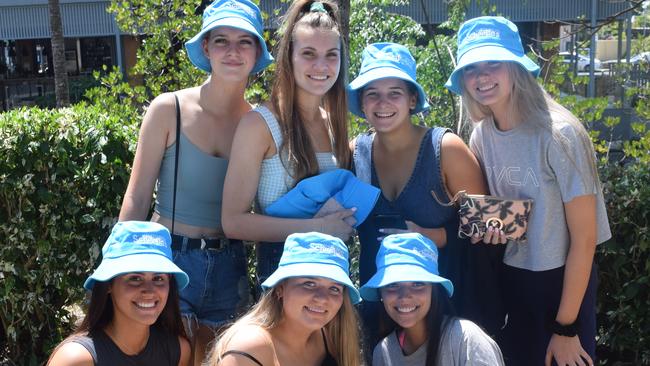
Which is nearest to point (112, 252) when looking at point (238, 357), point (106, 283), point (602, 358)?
point (106, 283)

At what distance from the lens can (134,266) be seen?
9.43 feet

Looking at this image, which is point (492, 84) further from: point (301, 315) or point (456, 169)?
point (301, 315)

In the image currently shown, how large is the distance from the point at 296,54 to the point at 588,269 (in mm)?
1468

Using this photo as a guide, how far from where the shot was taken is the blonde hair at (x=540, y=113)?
117 inches

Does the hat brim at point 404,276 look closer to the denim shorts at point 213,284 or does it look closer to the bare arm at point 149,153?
the denim shorts at point 213,284

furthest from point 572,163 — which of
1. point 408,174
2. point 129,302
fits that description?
point 129,302

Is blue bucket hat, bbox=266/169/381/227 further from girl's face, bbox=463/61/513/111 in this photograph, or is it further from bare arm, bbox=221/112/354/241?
girl's face, bbox=463/61/513/111

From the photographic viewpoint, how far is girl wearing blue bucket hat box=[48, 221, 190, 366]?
2.89 metres

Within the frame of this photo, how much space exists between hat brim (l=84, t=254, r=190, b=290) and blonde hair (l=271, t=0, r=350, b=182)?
62 centimetres

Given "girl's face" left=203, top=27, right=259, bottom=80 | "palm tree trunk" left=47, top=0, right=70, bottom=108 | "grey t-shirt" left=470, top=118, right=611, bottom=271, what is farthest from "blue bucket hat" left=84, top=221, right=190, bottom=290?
"palm tree trunk" left=47, top=0, right=70, bottom=108

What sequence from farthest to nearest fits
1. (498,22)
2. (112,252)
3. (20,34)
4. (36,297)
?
(20,34) < (36,297) < (498,22) < (112,252)

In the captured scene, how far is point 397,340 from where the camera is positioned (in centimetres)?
315

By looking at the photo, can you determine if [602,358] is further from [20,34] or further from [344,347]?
[20,34]

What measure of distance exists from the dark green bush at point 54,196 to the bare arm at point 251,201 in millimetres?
1631
